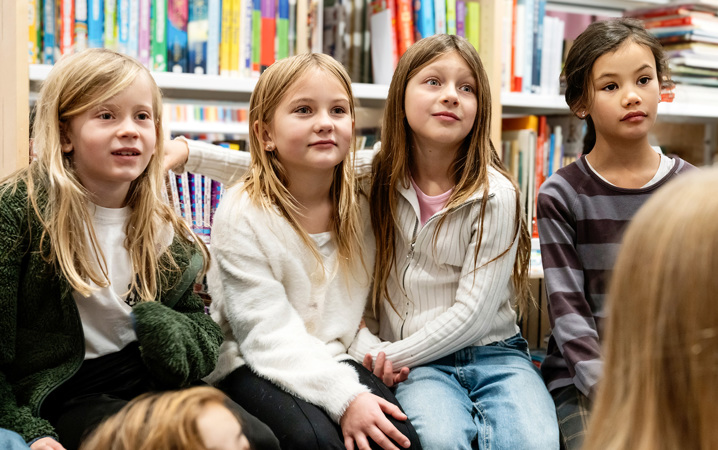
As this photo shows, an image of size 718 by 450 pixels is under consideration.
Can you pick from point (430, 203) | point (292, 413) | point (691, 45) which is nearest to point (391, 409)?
point (292, 413)

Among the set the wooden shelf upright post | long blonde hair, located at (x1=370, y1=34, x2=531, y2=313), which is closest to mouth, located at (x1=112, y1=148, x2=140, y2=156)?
the wooden shelf upright post

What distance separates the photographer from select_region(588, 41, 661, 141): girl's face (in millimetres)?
1346

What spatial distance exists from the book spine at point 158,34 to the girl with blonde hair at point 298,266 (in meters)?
0.37

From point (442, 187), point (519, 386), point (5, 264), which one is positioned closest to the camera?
point (5, 264)

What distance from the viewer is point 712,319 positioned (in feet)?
1.69

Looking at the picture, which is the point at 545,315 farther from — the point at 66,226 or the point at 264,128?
the point at 66,226

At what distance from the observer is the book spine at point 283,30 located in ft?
5.72

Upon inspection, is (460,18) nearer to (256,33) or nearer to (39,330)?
(256,33)

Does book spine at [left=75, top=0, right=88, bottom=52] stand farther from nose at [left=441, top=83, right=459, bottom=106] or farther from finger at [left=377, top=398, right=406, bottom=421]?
finger at [left=377, top=398, right=406, bottom=421]

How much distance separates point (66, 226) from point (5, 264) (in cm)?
10

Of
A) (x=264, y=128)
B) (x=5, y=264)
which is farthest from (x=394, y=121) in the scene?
(x=5, y=264)

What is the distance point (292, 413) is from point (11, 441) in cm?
41

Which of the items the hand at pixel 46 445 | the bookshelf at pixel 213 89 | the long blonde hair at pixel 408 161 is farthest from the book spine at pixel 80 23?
the hand at pixel 46 445

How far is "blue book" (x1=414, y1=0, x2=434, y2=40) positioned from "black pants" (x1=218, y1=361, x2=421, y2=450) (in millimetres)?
959
